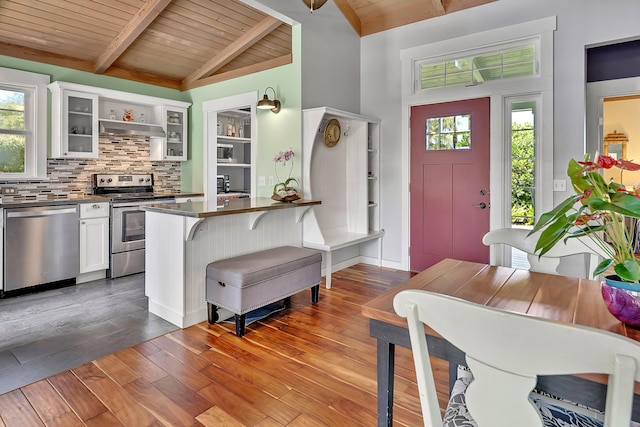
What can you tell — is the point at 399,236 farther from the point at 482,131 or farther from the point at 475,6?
the point at 475,6

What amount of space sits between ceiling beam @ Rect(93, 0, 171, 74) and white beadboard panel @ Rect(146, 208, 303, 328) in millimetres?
2230

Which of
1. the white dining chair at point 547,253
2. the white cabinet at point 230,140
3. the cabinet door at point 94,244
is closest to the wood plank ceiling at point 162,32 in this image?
the white cabinet at point 230,140

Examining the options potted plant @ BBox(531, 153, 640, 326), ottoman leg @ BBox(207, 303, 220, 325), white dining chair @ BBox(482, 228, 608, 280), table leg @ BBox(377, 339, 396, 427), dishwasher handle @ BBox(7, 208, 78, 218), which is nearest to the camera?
potted plant @ BBox(531, 153, 640, 326)

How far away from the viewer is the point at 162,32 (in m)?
4.66

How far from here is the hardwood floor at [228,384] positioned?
1.92 metres

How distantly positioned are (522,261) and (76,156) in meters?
5.31

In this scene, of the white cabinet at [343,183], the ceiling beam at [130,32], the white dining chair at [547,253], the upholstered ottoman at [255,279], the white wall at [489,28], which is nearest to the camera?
the white dining chair at [547,253]

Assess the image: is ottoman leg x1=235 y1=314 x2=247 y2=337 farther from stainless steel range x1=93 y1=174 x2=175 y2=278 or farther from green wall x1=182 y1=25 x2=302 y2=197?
stainless steel range x1=93 y1=174 x2=175 y2=278

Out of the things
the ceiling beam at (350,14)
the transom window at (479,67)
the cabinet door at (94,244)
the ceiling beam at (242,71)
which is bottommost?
the cabinet door at (94,244)

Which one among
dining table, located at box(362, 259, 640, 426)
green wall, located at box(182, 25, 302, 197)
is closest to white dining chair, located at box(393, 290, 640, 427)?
dining table, located at box(362, 259, 640, 426)

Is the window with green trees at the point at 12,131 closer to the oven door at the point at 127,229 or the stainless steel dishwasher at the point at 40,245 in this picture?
the stainless steel dishwasher at the point at 40,245

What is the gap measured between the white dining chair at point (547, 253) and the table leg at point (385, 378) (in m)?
0.98

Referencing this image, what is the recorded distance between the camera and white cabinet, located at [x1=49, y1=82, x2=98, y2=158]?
442 centimetres

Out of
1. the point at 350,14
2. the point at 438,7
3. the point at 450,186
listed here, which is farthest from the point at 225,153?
the point at 438,7
